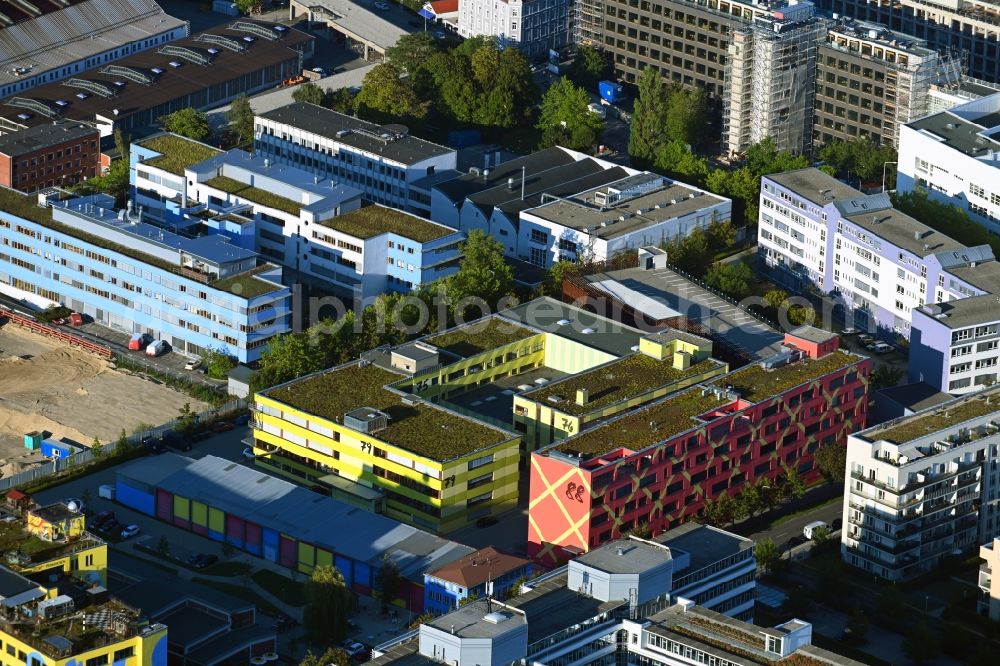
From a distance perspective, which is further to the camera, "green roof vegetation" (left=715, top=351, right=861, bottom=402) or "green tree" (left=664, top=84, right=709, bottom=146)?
"green tree" (left=664, top=84, right=709, bottom=146)

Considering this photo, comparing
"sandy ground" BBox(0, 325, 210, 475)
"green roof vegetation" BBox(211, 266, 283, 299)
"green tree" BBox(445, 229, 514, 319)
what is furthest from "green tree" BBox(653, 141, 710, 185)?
"sandy ground" BBox(0, 325, 210, 475)

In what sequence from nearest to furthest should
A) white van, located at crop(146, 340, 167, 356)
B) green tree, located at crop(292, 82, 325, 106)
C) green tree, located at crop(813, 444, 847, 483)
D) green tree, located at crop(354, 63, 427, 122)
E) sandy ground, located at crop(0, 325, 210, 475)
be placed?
green tree, located at crop(813, 444, 847, 483) < sandy ground, located at crop(0, 325, 210, 475) < white van, located at crop(146, 340, 167, 356) < green tree, located at crop(354, 63, 427, 122) < green tree, located at crop(292, 82, 325, 106)

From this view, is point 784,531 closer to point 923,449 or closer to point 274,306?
point 923,449

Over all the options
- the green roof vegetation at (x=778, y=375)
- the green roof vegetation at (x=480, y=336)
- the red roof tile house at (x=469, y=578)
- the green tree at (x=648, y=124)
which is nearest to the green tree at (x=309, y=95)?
the green tree at (x=648, y=124)

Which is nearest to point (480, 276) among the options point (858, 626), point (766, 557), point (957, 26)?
point (766, 557)

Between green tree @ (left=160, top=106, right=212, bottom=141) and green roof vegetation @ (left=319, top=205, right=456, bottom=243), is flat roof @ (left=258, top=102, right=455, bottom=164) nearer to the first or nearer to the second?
green tree @ (left=160, top=106, right=212, bottom=141)
